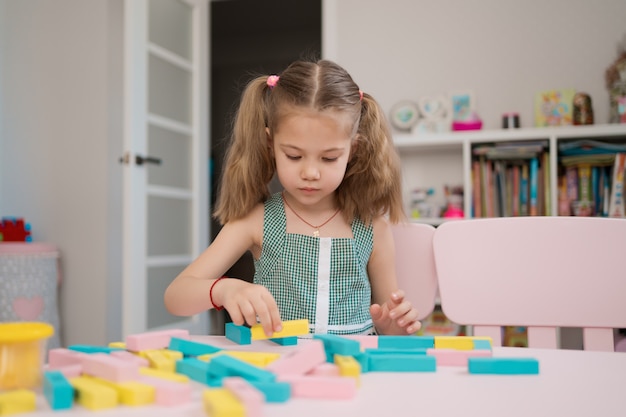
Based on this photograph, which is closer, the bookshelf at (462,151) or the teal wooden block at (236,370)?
the teal wooden block at (236,370)

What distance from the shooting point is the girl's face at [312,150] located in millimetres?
1076

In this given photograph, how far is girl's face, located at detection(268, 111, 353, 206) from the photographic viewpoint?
3.53 feet

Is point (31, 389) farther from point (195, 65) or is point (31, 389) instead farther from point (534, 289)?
point (195, 65)

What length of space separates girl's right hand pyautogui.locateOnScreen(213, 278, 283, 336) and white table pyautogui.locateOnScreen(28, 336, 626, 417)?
0.57 feet

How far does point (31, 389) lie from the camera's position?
1.68ft

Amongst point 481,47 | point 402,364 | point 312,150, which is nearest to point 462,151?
point 481,47

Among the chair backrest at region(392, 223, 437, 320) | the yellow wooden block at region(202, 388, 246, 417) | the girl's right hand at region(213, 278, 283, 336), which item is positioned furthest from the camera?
the chair backrest at region(392, 223, 437, 320)

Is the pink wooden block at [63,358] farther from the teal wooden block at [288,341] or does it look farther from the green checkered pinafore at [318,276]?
the green checkered pinafore at [318,276]

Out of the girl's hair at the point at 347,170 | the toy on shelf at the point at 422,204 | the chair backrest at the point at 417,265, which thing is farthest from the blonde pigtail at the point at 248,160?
the toy on shelf at the point at 422,204

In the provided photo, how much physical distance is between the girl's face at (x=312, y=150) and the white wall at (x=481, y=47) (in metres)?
2.36

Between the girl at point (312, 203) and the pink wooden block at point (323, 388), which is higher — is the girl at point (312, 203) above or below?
above

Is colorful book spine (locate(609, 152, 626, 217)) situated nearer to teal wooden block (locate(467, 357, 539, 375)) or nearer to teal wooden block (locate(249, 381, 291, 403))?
teal wooden block (locate(467, 357, 539, 375))

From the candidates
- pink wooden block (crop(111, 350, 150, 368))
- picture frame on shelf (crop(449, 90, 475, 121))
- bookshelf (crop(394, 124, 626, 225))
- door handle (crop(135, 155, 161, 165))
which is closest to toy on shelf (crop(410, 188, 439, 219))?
bookshelf (crop(394, 124, 626, 225))

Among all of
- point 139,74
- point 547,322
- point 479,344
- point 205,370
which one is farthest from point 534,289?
point 139,74
